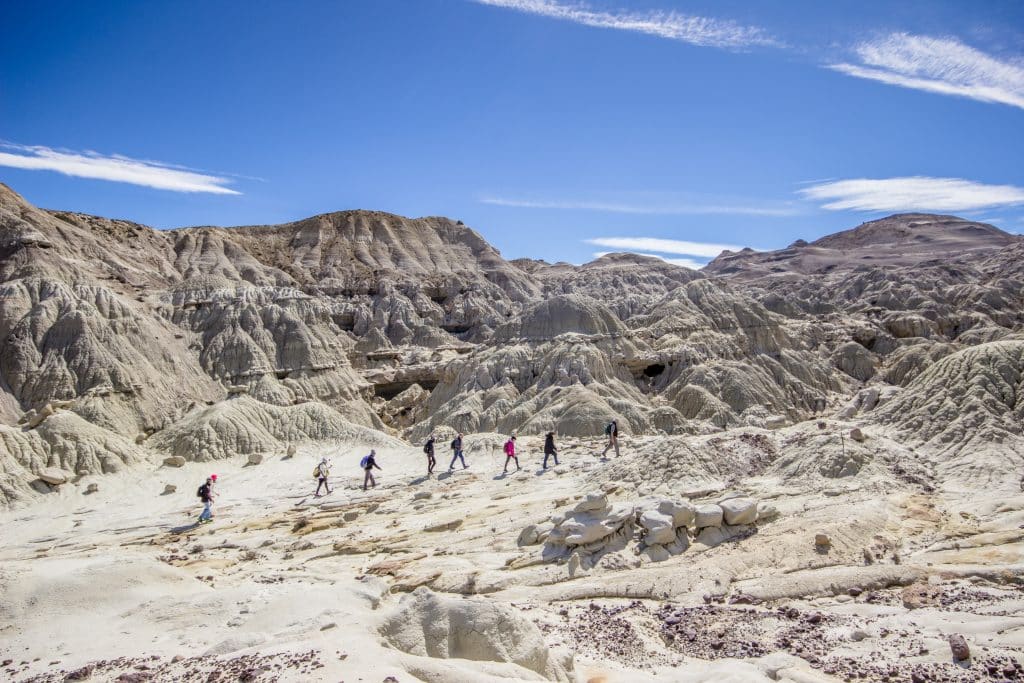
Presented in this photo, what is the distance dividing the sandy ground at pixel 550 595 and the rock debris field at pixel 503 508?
52 millimetres

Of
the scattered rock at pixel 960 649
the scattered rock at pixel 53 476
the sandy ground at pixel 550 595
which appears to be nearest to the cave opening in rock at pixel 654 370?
the sandy ground at pixel 550 595

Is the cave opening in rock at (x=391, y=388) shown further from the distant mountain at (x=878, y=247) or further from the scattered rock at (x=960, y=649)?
the distant mountain at (x=878, y=247)

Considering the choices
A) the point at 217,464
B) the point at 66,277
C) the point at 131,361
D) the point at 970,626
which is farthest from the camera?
the point at 66,277

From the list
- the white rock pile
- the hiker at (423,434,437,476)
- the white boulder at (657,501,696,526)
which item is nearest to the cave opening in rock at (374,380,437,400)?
the hiker at (423,434,437,476)

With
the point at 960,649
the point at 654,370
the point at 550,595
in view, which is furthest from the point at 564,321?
the point at 960,649

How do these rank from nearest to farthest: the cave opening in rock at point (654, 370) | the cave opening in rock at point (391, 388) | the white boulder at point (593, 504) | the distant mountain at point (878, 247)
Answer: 1. the white boulder at point (593, 504)
2. the cave opening in rock at point (654, 370)
3. the cave opening in rock at point (391, 388)
4. the distant mountain at point (878, 247)

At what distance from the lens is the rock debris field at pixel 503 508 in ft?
23.8

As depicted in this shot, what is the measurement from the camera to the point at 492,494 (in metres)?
16.0

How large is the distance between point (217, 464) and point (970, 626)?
22.0 m

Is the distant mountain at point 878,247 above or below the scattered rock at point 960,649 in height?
above

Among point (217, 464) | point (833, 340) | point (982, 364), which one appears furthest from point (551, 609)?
point (833, 340)

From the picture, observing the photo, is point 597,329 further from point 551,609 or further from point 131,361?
point 551,609

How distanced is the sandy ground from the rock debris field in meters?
0.05

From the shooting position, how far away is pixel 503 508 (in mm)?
14336
